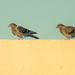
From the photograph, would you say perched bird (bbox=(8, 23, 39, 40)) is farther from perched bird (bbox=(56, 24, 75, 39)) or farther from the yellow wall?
perched bird (bbox=(56, 24, 75, 39))

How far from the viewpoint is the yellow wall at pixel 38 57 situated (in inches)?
287

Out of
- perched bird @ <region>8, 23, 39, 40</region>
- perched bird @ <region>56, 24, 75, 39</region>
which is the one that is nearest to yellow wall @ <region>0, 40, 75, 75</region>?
perched bird @ <region>56, 24, 75, 39</region>

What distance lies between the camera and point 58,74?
7242 millimetres

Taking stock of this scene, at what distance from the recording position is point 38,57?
7.46m

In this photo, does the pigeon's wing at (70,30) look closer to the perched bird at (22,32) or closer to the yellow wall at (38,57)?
the yellow wall at (38,57)

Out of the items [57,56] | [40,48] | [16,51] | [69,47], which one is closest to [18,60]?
[16,51]

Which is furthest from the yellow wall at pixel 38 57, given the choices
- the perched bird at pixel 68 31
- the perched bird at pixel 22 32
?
the perched bird at pixel 22 32

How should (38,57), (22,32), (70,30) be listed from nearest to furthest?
(38,57), (70,30), (22,32)

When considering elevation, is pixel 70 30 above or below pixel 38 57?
above

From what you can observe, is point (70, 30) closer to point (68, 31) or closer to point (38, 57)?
point (68, 31)

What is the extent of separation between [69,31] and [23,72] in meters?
Result: 2.66

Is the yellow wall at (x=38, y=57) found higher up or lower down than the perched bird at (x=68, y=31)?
lower down

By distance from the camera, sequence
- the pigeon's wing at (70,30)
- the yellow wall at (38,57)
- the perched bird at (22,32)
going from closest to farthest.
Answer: the yellow wall at (38,57), the pigeon's wing at (70,30), the perched bird at (22,32)

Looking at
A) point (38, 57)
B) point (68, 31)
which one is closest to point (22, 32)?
point (38, 57)
